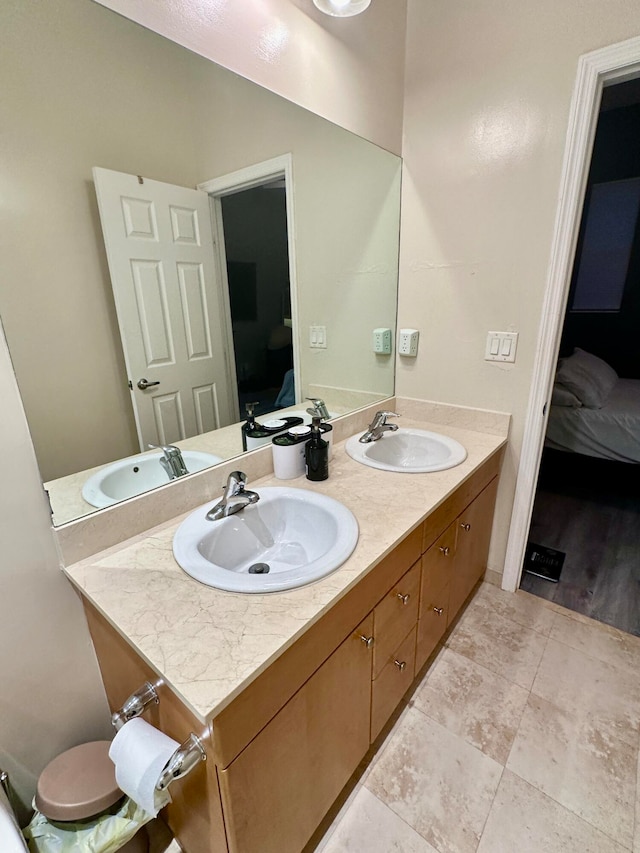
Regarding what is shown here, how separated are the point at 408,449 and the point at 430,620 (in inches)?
26.7

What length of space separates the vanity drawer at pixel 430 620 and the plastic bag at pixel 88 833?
2.79 ft

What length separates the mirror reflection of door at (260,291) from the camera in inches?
48.1

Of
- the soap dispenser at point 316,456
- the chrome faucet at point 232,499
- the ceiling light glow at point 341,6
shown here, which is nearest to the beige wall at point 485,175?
the ceiling light glow at point 341,6

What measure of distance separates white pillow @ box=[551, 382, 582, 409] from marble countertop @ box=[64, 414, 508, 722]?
6.74 feet

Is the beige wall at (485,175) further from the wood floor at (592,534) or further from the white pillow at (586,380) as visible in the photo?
the white pillow at (586,380)

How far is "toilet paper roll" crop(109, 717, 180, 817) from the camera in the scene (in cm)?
65

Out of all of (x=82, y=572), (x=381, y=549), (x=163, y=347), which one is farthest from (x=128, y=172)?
(x=381, y=549)

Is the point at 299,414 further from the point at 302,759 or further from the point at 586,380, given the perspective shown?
the point at 586,380

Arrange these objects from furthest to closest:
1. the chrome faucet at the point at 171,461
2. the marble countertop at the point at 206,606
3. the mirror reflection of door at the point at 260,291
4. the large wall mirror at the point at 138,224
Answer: the mirror reflection of door at the point at 260,291, the chrome faucet at the point at 171,461, the large wall mirror at the point at 138,224, the marble countertop at the point at 206,606

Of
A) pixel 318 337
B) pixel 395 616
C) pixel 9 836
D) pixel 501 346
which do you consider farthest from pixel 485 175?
pixel 9 836

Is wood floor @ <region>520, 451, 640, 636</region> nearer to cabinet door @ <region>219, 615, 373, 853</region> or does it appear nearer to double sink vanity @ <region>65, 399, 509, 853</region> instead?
double sink vanity @ <region>65, 399, 509, 853</region>

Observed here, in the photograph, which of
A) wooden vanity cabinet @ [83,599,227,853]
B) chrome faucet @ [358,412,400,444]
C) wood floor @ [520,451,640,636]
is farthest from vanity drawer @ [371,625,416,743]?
wood floor @ [520,451,640,636]

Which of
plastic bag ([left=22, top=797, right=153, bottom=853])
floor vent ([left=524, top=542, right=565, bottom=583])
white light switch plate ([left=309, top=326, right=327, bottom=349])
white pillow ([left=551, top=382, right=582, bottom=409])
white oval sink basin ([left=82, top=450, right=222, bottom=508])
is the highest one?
white light switch plate ([left=309, top=326, right=327, bottom=349])

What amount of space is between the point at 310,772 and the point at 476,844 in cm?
54
